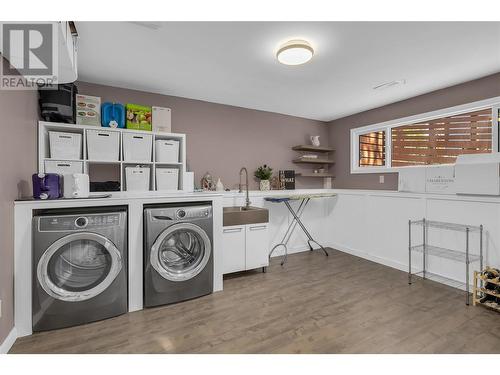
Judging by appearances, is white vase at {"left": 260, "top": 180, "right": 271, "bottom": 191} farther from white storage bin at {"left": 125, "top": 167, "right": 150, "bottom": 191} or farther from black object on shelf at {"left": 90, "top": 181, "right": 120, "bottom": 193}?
black object on shelf at {"left": 90, "top": 181, "right": 120, "bottom": 193}

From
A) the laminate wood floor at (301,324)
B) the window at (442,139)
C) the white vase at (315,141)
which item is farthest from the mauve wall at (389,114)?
the laminate wood floor at (301,324)

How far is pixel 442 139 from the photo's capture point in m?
3.19

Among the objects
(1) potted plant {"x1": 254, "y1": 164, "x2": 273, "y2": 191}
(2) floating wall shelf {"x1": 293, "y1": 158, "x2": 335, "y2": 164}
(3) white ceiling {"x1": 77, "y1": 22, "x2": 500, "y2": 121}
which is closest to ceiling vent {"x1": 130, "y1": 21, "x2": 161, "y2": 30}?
(3) white ceiling {"x1": 77, "y1": 22, "x2": 500, "y2": 121}

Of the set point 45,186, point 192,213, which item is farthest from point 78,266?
point 192,213

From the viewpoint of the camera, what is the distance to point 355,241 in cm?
400

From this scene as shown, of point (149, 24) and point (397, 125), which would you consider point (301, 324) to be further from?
point (397, 125)

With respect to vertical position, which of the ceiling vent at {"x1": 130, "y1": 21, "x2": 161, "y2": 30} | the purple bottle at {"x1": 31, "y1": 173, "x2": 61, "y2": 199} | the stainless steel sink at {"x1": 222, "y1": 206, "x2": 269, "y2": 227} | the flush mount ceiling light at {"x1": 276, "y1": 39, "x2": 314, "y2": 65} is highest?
the ceiling vent at {"x1": 130, "y1": 21, "x2": 161, "y2": 30}

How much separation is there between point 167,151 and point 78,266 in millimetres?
Answer: 1562

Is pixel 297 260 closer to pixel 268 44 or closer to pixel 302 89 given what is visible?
pixel 302 89

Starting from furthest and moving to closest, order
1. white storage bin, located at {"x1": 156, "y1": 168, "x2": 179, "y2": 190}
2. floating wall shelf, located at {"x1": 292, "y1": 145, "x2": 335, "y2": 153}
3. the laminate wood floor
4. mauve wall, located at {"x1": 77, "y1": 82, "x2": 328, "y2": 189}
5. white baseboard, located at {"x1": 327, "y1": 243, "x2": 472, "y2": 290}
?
1. floating wall shelf, located at {"x1": 292, "y1": 145, "x2": 335, "y2": 153}
2. mauve wall, located at {"x1": 77, "y1": 82, "x2": 328, "y2": 189}
3. white storage bin, located at {"x1": 156, "y1": 168, "x2": 179, "y2": 190}
4. white baseboard, located at {"x1": 327, "y1": 243, "x2": 472, "y2": 290}
5. the laminate wood floor

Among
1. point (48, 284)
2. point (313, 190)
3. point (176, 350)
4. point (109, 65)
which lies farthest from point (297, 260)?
point (109, 65)

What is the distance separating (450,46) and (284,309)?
2.65 meters

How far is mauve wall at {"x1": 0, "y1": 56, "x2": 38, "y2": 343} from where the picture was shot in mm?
1634

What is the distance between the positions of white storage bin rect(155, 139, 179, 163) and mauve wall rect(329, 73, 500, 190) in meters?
2.87
